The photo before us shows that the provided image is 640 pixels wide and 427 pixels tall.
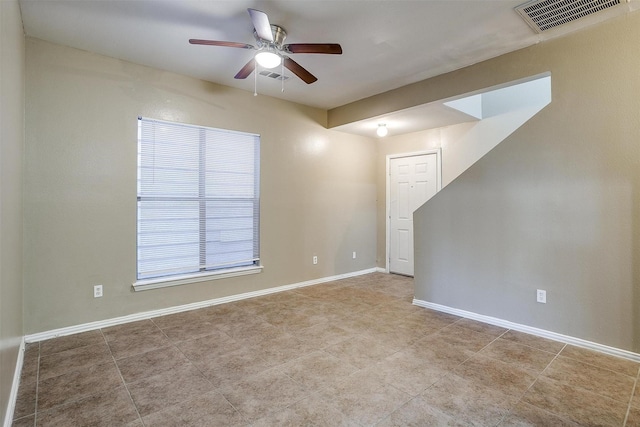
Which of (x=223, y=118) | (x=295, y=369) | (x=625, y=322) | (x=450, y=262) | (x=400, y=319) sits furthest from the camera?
(x=223, y=118)

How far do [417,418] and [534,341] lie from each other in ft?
5.60

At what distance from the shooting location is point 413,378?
2266mm

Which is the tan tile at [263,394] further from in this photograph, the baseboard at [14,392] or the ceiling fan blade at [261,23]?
the ceiling fan blade at [261,23]

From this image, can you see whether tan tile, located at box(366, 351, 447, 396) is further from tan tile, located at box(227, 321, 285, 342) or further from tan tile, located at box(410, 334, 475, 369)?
tan tile, located at box(227, 321, 285, 342)

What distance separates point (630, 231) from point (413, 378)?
2.08m

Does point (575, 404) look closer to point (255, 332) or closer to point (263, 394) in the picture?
point (263, 394)

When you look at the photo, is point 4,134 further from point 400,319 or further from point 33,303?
point 400,319

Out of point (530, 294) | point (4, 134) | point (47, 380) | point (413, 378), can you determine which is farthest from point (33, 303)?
point (530, 294)

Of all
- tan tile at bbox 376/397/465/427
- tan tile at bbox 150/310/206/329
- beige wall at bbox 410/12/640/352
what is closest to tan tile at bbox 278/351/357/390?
tan tile at bbox 376/397/465/427

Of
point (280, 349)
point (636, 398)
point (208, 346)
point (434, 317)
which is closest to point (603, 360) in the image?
point (636, 398)

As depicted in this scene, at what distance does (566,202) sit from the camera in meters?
2.85

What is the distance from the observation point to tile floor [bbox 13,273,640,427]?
1.87 metres

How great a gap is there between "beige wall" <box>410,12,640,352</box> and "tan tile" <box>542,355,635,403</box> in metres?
0.43

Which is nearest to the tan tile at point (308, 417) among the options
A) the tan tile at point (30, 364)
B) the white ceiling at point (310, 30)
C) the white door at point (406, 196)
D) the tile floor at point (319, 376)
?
the tile floor at point (319, 376)
